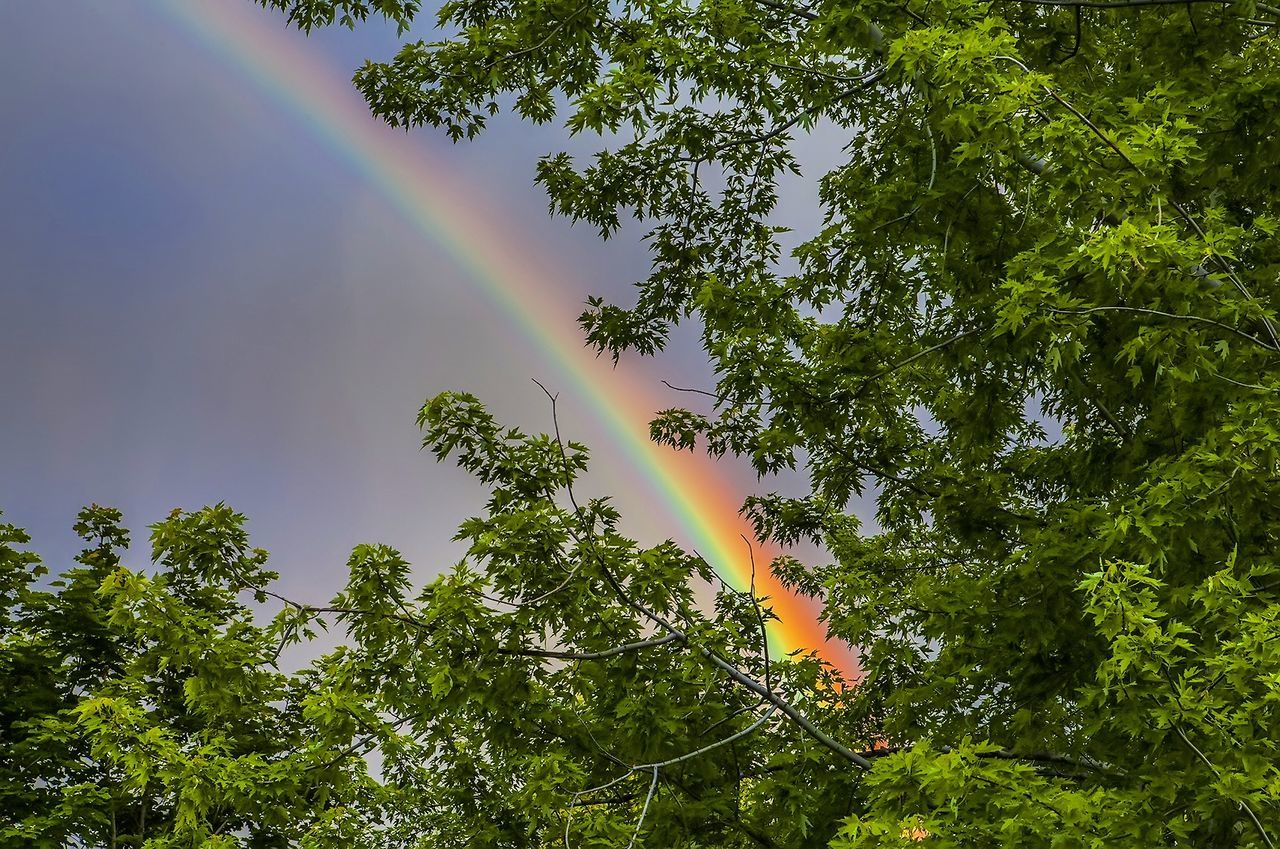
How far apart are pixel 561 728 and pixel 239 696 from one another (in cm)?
199

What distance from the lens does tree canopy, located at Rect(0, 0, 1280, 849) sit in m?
3.95

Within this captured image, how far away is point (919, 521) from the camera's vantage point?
27.2 ft

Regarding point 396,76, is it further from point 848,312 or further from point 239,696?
point 239,696

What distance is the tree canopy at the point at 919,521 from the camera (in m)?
3.95

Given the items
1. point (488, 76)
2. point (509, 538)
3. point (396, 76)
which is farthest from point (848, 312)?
point (396, 76)

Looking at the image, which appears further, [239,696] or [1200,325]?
[239,696]

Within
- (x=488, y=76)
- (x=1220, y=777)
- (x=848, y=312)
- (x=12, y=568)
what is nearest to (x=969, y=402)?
(x=848, y=312)

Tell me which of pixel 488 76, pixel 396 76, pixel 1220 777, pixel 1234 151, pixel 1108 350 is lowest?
pixel 1220 777

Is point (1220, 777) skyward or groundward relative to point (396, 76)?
groundward

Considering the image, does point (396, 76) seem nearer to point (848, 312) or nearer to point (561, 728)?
point (848, 312)

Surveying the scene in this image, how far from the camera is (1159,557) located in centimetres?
425

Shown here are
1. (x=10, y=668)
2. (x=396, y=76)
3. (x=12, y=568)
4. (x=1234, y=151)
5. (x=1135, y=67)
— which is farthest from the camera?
(x=12, y=568)

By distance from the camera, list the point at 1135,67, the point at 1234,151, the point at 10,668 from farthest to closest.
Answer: the point at 10,668
the point at 1135,67
the point at 1234,151

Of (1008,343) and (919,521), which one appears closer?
(1008,343)
